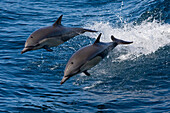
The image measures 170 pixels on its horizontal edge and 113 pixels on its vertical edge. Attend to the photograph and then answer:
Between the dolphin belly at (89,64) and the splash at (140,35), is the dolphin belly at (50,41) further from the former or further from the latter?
the splash at (140,35)

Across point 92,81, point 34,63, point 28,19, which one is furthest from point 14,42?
point 92,81

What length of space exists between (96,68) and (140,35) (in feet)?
11.6

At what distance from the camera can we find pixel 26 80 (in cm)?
1071

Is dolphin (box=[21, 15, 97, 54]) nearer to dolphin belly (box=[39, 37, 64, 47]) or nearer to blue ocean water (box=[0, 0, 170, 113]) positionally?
dolphin belly (box=[39, 37, 64, 47])

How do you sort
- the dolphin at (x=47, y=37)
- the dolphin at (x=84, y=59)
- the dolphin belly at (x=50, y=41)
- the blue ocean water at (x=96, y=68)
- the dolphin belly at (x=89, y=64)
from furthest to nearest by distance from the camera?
1. the blue ocean water at (x=96, y=68)
2. the dolphin belly at (x=50, y=41)
3. the dolphin at (x=47, y=37)
4. the dolphin belly at (x=89, y=64)
5. the dolphin at (x=84, y=59)

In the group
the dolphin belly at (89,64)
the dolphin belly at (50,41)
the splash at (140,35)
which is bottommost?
the dolphin belly at (89,64)

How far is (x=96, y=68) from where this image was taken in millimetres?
11641

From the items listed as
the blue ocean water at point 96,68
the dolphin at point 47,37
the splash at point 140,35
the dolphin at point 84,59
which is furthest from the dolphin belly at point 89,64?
the splash at point 140,35

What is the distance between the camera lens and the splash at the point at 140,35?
1284 cm

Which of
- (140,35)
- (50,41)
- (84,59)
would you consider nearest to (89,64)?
(84,59)

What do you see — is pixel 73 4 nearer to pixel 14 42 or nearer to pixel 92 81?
pixel 14 42

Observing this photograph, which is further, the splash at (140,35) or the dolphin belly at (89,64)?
the splash at (140,35)

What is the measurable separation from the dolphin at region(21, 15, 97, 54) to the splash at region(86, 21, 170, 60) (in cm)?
421

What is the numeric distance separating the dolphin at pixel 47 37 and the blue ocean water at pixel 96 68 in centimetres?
169
